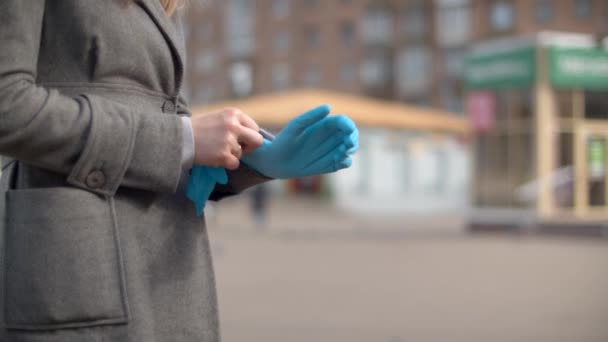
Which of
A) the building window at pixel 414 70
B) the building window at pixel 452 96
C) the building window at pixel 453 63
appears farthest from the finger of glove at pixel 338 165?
the building window at pixel 414 70

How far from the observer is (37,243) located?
1257 mm

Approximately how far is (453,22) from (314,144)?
146 feet

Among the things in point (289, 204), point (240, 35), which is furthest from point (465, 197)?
point (240, 35)

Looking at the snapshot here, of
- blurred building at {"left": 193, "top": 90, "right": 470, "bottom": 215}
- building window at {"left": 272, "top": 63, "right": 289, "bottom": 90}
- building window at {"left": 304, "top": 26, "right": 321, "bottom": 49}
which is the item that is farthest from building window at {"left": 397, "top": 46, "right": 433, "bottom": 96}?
blurred building at {"left": 193, "top": 90, "right": 470, "bottom": 215}

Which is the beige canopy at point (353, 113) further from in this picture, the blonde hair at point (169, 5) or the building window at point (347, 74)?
→ the blonde hair at point (169, 5)

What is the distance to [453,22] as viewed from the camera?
4450 centimetres

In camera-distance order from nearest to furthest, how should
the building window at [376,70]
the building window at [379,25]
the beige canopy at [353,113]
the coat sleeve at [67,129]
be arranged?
the coat sleeve at [67,129]
the beige canopy at [353,113]
the building window at [379,25]
the building window at [376,70]

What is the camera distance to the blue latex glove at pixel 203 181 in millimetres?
1405

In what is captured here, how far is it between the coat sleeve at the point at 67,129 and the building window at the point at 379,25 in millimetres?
46555

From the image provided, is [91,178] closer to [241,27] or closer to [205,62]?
[241,27]

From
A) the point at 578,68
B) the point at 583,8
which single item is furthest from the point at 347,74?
the point at 578,68

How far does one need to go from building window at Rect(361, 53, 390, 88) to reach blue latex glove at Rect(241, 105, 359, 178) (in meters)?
46.5

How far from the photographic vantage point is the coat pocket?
4.11 ft

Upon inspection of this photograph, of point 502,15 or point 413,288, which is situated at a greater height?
point 502,15
